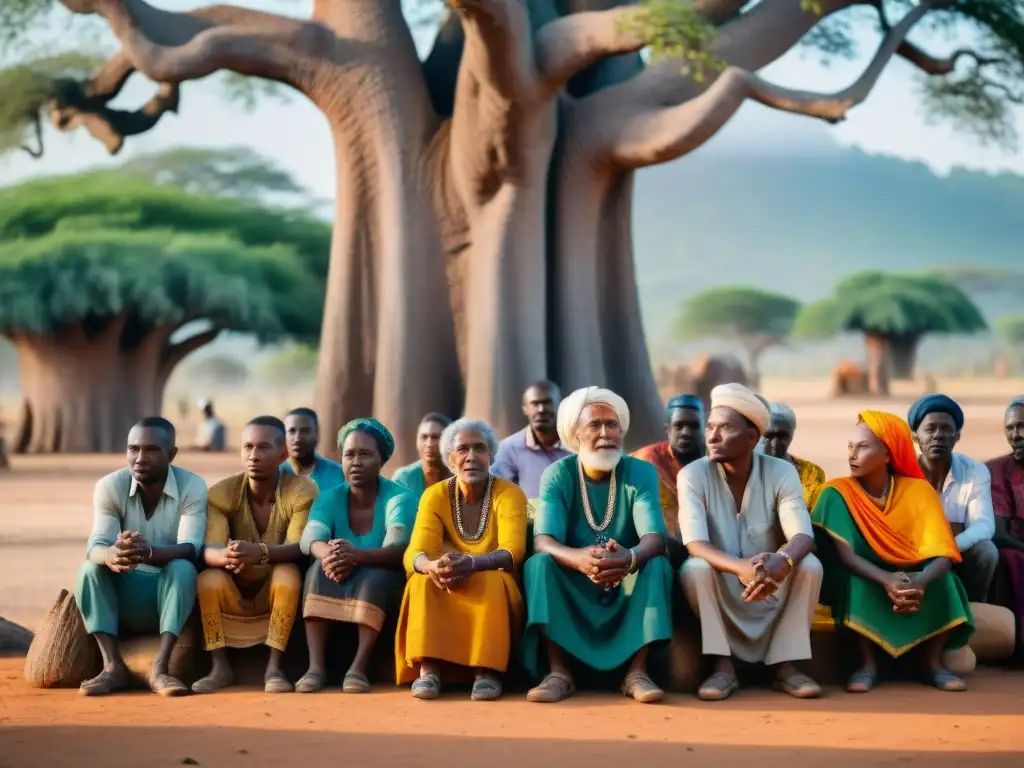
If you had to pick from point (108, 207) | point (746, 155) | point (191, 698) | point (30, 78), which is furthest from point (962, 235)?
point (191, 698)

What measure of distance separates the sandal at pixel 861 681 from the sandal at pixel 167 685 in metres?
2.98

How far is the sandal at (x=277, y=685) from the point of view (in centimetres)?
679

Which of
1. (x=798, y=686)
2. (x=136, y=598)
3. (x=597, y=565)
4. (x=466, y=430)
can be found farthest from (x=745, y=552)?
(x=136, y=598)

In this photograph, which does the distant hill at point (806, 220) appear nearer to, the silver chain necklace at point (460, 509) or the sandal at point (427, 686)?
the silver chain necklace at point (460, 509)

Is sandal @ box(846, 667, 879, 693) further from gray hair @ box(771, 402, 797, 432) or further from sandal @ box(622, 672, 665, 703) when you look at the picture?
gray hair @ box(771, 402, 797, 432)

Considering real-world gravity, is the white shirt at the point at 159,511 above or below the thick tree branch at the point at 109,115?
below

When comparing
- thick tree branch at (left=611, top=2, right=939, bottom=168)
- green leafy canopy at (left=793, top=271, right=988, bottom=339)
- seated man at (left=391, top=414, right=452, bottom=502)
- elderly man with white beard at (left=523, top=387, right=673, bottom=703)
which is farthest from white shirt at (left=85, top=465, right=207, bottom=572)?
green leafy canopy at (left=793, top=271, right=988, bottom=339)

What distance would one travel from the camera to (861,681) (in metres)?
6.77

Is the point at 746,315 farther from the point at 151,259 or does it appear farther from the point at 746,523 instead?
the point at 746,523

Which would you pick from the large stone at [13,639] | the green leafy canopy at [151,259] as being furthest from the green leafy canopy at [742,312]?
the large stone at [13,639]

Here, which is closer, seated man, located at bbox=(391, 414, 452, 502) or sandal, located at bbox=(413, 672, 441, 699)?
sandal, located at bbox=(413, 672, 441, 699)

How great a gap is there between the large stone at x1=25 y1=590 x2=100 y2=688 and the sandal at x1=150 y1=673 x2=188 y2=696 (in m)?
0.43

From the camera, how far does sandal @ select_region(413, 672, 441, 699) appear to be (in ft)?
21.6

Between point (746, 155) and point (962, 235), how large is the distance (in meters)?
29.3
